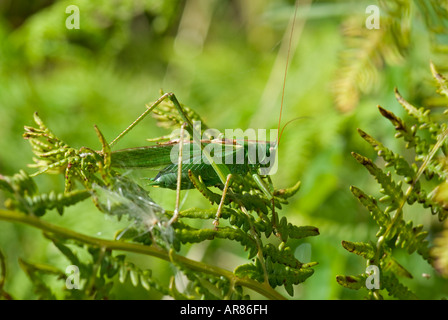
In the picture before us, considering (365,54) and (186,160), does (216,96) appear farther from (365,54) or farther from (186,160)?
(186,160)

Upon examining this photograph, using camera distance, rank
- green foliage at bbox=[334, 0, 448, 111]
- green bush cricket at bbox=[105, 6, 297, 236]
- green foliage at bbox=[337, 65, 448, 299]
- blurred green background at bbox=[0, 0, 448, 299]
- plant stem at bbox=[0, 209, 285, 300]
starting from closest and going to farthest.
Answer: plant stem at bbox=[0, 209, 285, 300], green foliage at bbox=[337, 65, 448, 299], green bush cricket at bbox=[105, 6, 297, 236], green foliage at bbox=[334, 0, 448, 111], blurred green background at bbox=[0, 0, 448, 299]

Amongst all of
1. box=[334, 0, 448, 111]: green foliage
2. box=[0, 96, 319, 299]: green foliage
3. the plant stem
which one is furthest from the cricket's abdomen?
box=[334, 0, 448, 111]: green foliage

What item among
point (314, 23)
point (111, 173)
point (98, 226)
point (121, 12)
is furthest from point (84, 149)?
point (314, 23)

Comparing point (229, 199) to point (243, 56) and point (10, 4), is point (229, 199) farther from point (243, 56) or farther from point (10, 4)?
point (10, 4)

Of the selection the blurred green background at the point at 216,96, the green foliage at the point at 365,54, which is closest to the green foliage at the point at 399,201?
the blurred green background at the point at 216,96

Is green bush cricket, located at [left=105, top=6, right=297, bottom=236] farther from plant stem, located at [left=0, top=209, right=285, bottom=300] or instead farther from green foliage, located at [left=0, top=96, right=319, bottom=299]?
plant stem, located at [left=0, top=209, right=285, bottom=300]
